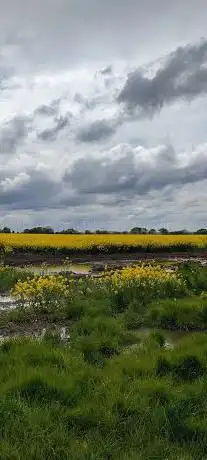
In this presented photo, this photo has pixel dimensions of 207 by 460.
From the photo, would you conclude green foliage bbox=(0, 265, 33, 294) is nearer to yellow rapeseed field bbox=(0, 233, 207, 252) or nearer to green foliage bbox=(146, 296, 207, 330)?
green foliage bbox=(146, 296, 207, 330)

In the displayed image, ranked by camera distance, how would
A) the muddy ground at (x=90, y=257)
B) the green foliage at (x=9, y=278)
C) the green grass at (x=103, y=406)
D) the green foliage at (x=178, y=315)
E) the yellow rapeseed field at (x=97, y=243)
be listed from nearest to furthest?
the green grass at (x=103, y=406), the green foliage at (x=178, y=315), the green foliage at (x=9, y=278), the muddy ground at (x=90, y=257), the yellow rapeseed field at (x=97, y=243)

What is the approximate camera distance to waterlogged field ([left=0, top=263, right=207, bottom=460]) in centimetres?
567

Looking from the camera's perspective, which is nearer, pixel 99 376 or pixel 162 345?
pixel 99 376

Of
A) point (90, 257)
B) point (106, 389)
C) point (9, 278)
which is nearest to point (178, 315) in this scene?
point (106, 389)

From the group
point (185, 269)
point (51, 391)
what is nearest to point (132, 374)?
point (51, 391)

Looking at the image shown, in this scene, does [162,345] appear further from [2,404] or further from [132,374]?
[2,404]

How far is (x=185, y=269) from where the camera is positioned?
20578 mm

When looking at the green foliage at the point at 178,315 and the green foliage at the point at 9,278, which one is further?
the green foliage at the point at 9,278

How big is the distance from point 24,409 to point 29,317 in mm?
6982

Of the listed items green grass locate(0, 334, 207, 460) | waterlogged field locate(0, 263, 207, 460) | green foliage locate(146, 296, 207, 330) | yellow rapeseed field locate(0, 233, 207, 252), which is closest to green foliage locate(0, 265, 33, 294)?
waterlogged field locate(0, 263, 207, 460)

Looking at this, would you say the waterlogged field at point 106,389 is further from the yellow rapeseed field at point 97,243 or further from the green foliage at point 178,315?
the yellow rapeseed field at point 97,243

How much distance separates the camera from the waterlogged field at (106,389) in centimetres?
567

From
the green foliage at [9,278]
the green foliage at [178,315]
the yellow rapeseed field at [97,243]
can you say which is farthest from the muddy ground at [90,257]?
the green foliage at [178,315]

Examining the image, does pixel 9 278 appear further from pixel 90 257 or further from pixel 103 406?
pixel 90 257
